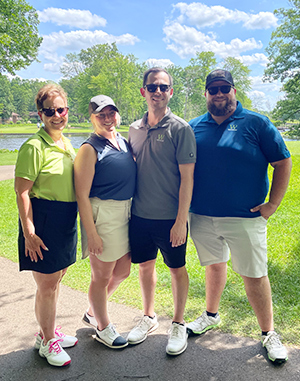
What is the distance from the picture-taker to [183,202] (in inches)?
100

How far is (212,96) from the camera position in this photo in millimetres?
2711

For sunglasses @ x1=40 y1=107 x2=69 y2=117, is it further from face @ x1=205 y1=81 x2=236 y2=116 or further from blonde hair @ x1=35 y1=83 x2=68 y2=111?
face @ x1=205 y1=81 x2=236 y2=116

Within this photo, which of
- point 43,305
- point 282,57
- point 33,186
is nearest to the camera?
point 33,186

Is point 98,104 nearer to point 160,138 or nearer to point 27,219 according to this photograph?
point 160,138

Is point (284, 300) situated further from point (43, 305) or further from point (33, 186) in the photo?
point (33, 186)

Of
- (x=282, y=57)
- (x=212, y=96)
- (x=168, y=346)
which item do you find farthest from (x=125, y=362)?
(x=282, y=57)

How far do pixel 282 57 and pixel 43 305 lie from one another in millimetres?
27020

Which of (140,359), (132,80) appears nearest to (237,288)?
(140,359)

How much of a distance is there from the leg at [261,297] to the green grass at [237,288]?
12.1 inches

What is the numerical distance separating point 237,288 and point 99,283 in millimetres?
2065

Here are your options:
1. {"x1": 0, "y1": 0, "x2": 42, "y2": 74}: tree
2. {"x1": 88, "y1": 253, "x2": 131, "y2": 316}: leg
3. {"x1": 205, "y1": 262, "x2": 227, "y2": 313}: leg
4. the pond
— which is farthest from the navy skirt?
the pond

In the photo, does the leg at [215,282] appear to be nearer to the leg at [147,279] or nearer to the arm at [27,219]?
the leg at [147,279]

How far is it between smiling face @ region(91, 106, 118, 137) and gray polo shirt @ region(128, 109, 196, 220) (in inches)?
12.8

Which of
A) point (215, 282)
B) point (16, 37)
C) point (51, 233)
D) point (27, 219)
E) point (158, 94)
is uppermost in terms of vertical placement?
point (16, 37)
